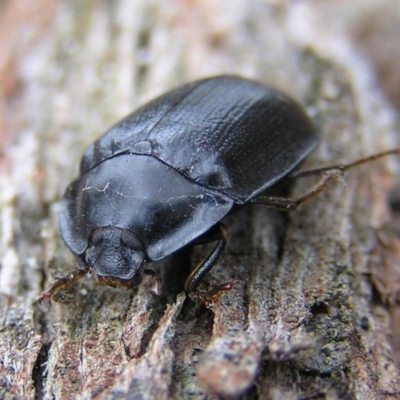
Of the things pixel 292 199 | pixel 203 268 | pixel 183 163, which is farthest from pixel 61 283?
pixel 292 199

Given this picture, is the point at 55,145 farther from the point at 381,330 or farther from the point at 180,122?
the point at 381,330

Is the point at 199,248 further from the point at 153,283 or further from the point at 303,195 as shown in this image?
the point at 303,195

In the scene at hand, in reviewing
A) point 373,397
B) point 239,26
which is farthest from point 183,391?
point 239,26

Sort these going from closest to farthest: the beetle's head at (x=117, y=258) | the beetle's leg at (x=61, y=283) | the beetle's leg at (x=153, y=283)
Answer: the beetle's head at (x=117, y=258) < the beetle's leg at (x=153, y=283) < the beetle's leg at (x=61, y=283)

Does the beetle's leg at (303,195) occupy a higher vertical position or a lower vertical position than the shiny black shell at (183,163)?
lower

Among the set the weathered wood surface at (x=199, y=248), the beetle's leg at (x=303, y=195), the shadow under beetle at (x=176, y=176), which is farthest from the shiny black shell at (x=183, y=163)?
the weathered wood surface at (x=199, y=248)

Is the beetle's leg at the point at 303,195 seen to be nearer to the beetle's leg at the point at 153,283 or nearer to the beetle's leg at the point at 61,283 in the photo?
the beetle's leg at the point at 153,283
